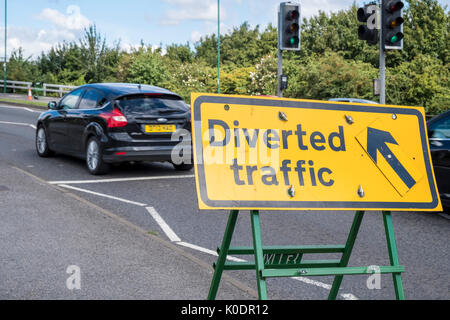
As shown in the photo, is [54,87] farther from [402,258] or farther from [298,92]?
[402,258]

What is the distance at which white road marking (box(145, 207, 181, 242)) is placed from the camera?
6219mm

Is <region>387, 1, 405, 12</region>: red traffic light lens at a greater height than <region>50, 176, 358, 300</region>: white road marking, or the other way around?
<region>387, 1, 405, 12</region>: red traffic light lens

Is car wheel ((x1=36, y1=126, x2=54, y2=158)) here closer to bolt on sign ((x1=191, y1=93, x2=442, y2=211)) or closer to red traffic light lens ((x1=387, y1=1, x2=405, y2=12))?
red traffic light lens ((x1=387, y1=1, x2=405, y2=12))

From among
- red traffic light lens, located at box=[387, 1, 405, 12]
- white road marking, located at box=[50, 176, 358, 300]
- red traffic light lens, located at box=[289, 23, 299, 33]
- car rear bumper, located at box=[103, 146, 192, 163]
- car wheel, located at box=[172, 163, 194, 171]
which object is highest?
red traffic light lens, located at box=[289, 23, 299, 33]

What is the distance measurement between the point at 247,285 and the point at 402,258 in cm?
178

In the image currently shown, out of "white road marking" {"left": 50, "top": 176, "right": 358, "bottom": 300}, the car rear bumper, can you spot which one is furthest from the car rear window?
"white road marking" {"left": 50, "top": 176, "right": 358, "bottom": 300}

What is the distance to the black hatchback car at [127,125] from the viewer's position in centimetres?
1007

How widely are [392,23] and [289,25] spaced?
13.5 ft

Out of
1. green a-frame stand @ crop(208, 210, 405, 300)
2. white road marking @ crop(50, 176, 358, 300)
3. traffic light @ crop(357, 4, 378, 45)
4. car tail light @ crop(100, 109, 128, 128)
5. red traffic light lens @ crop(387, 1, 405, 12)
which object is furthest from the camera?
traffic light @ crop(357, 4, 378, 45)

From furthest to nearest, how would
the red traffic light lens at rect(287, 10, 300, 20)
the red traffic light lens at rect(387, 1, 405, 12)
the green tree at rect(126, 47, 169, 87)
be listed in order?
the green tree at rect(126, 47, 169, 87)
the red traffic light lens at rect(287, 10, 300, 20)
the red traffic light lens at rect(387, 1, 405, 12)

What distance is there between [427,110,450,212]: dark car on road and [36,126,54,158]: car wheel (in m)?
7.83

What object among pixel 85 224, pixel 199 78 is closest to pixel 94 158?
pixel 85 224

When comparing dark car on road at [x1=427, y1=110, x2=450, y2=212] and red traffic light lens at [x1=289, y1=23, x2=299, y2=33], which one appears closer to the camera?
dark car on road at [x1=427, y1=110, x2=450, y2=212]

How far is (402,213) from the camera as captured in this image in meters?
7.92
